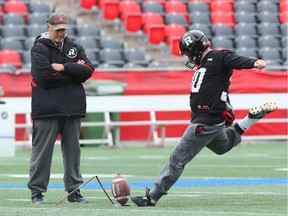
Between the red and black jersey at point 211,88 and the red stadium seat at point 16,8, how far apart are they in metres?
16.3

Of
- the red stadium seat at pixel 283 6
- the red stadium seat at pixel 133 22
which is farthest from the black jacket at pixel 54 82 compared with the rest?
the red stadium seat at pixel 283 6

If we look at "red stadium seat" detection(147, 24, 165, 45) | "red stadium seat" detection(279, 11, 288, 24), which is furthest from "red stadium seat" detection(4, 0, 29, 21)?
"red stadium seat" detection(279, 11, 288, 24)

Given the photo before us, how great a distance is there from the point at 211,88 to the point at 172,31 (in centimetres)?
1648

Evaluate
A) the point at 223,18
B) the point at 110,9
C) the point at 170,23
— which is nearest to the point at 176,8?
the point at 170,23

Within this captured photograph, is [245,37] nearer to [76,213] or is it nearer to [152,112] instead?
[152,112]

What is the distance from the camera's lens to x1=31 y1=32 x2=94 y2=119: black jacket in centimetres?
1079

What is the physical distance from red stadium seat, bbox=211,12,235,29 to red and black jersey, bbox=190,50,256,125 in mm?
17615

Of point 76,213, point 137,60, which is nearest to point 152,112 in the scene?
point 137,60

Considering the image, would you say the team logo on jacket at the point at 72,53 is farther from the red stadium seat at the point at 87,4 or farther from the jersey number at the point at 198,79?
the red stadium seat at the point at 87,4

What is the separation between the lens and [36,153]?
11.0 metres

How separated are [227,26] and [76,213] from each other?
1864 centimetres

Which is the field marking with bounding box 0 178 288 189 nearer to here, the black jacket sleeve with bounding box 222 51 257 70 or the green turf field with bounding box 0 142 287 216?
the green turf field with bounding box 0 142 287 216

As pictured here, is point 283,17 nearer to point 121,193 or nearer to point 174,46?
point 174,46

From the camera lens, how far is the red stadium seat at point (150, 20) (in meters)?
27.3
